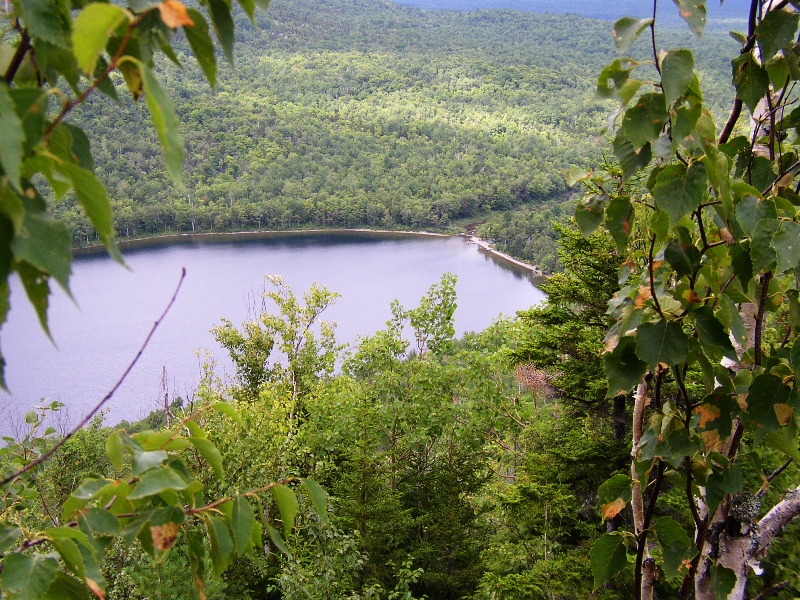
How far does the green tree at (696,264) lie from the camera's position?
2.55ft

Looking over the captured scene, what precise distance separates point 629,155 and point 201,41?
649mm

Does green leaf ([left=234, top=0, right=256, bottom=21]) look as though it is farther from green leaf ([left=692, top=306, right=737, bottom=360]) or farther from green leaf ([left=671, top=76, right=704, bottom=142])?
green leaf ([left=692, top=306, right=737, bottom=360])

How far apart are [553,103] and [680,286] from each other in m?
106

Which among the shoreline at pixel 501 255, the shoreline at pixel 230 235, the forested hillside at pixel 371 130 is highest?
the forested hillside at pixel 371 130

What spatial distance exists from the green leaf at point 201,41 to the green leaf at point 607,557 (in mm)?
882

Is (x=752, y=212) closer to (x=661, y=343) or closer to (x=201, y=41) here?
(x=661, y=343)

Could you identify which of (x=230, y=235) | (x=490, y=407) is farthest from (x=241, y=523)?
(x=230, y=235)

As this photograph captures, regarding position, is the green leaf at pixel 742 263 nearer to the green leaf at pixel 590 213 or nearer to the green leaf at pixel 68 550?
the green leaf at pixel 590 213

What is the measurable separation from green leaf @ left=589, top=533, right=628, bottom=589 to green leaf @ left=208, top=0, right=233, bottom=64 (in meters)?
0.88


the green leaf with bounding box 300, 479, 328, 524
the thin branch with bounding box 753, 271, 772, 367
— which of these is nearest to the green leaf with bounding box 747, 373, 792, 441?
the thin branch with bounding box 753, 271, 772, 367

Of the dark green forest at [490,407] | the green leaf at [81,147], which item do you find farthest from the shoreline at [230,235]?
the green leaf at [81,147]

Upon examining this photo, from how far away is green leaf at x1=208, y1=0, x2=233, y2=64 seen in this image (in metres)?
0.50

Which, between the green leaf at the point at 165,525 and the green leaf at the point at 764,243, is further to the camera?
the green leaf at the point at 764,243

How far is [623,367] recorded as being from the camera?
901 mm
